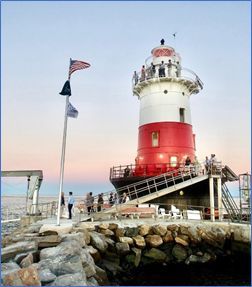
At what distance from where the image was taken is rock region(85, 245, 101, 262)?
10.2 metres

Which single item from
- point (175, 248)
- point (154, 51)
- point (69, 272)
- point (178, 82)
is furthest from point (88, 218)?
point (154, 51)

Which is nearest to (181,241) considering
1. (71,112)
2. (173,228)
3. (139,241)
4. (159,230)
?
(173,228)

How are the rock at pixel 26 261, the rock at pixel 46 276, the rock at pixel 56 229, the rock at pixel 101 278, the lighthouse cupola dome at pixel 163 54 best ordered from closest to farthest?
the rock at pixel 46 276 < the rock at pixel 26 261 < the rock at pixel 101 278 < the rock at pixel 56 229 < the lighthouse cupola dome at pixel 163 54

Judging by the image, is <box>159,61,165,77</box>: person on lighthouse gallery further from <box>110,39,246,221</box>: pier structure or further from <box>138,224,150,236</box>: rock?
<box>138,224,150,236</box>: rock

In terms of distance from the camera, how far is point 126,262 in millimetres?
11820

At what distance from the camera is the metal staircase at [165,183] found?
57.2 ft

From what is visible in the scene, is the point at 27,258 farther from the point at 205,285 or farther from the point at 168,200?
the point at 168,200

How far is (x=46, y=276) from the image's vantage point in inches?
252

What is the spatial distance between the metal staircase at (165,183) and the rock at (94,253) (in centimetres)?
594

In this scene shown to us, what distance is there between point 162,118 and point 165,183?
5.80m

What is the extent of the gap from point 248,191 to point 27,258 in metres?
12.5

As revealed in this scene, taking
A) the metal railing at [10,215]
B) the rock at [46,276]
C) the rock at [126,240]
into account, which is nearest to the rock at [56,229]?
the rock at [126,240]

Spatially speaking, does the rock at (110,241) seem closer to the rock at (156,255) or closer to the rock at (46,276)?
the rock at (156,255)

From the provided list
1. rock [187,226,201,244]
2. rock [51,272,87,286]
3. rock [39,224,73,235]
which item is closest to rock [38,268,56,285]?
rock [51,272,87,286]
